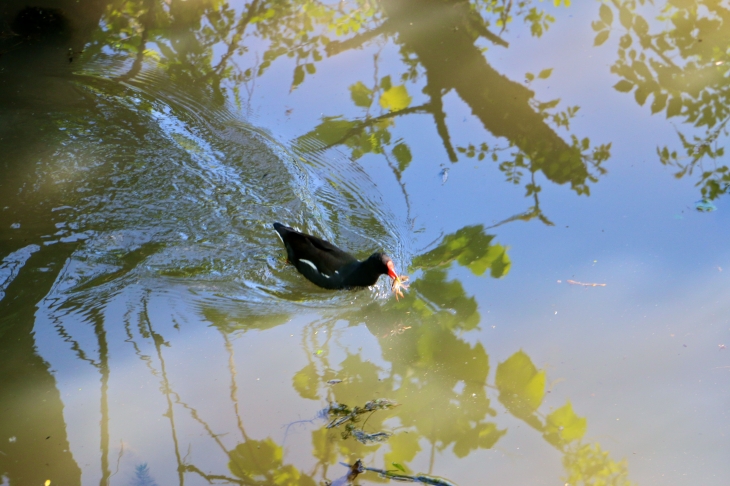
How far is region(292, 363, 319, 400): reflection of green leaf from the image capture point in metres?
3.57

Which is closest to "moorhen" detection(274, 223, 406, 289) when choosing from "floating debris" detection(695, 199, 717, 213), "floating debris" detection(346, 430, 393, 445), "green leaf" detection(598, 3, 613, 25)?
"floating debris" detection(346, 430, 393, 445)

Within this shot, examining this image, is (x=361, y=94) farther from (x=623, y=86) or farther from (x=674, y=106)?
(x=674, y=106)

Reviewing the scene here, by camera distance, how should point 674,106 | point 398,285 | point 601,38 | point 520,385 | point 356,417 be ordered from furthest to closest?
point 601,38, point 674,106, point 398,285, point 520,385, point 356,417

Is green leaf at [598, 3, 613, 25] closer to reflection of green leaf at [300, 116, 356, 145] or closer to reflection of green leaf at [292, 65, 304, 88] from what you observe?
reflection of green leaf at [300, 116, 356, 145]

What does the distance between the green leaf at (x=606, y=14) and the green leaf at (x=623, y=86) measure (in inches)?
44.7

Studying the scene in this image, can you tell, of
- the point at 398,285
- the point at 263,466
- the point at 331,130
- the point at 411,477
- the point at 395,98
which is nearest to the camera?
the point at 411,477

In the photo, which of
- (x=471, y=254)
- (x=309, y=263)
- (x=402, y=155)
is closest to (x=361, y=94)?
(x=402, y=155)

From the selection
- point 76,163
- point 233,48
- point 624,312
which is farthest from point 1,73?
point 624,312

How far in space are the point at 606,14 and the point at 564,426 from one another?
5.36 metres

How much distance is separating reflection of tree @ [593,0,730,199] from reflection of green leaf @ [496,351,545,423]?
2.32 metres

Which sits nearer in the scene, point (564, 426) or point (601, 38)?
point (564, 426)

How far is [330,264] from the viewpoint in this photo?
446 centimetres

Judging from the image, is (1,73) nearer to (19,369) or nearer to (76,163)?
(76,163)

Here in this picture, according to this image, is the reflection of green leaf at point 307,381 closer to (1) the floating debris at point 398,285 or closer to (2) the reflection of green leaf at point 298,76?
(1) the floating debris at point 398,285
